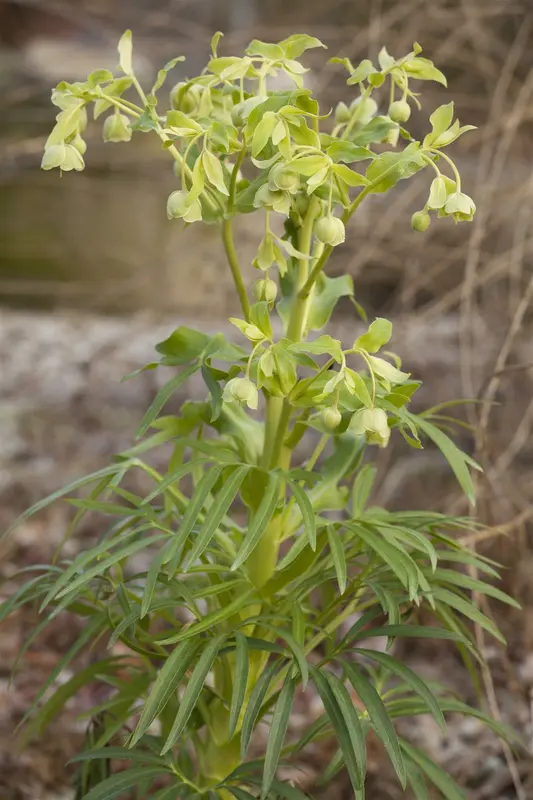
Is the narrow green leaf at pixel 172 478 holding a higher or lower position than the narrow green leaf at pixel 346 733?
higher

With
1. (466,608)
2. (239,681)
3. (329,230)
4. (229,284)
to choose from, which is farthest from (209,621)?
(229,284)

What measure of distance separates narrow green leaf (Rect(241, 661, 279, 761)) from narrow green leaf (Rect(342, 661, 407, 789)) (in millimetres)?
89

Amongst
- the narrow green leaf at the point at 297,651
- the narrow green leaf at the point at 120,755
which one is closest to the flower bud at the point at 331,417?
the narrow green leaf at the point at 297,651

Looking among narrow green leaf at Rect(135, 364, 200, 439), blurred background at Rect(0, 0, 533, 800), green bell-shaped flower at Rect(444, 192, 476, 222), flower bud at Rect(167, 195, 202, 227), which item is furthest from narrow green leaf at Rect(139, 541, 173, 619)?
blurred background at Rect(0, 0, 533, 800)

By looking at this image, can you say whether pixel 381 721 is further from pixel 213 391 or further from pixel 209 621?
pixel 213 391

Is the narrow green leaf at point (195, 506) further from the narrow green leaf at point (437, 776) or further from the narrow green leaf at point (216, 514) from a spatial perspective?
the narrow green leaf at point (437, 776)

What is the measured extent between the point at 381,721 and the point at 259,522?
23 centimetres

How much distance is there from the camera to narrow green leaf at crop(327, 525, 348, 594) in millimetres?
820

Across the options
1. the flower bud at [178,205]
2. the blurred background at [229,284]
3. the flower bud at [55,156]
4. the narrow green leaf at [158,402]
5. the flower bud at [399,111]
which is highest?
the flower bud at [399,111]

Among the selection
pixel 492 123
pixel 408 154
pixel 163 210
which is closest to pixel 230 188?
pixel 408 154

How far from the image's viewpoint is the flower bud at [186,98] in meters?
0.92

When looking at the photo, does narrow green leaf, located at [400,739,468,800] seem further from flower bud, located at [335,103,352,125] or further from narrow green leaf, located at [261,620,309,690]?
flower bud, located at [335,103,352,125]

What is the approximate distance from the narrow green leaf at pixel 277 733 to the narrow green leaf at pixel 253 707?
0.06ft

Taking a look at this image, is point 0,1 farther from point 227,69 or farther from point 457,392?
point 227,69
